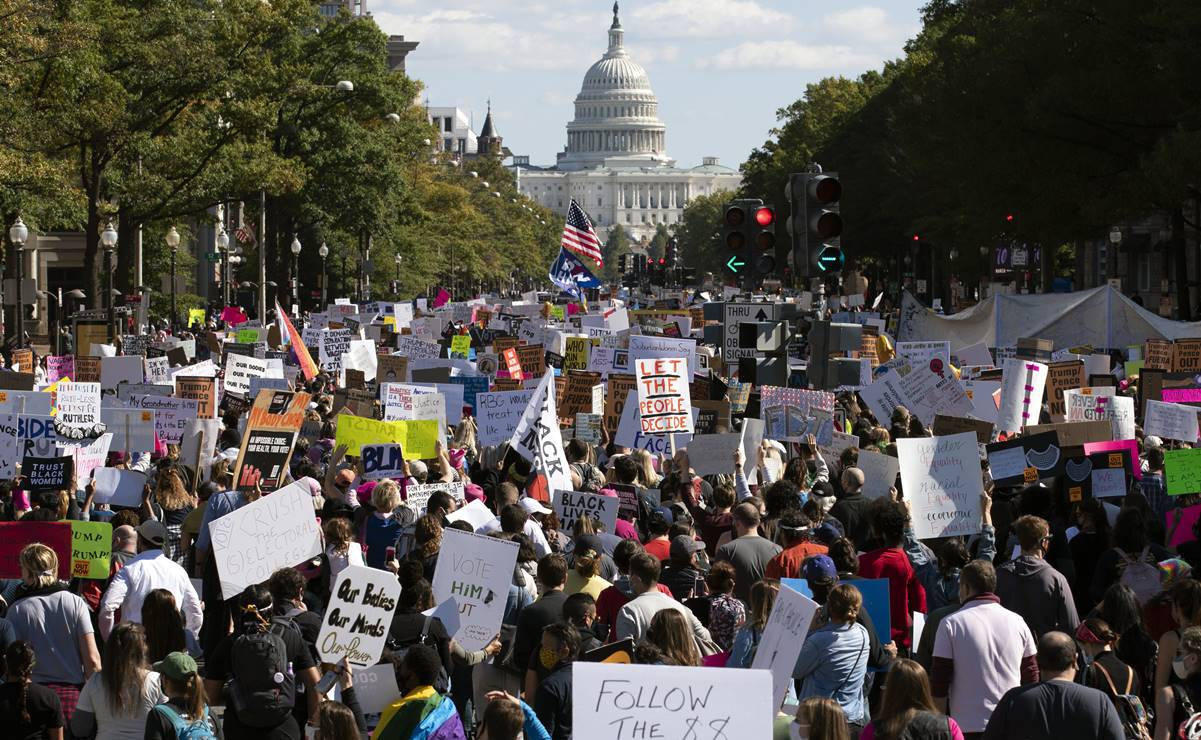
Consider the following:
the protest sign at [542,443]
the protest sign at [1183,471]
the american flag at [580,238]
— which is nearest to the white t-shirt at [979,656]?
the protest sign at [1183,471]

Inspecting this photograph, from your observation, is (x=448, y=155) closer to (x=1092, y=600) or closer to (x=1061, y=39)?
(x=1061, y=39)

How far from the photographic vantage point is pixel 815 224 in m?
18.3

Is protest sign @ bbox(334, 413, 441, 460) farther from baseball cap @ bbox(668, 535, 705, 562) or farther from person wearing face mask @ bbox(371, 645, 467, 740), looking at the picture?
person wearing face mask @ bbox(371, 645, 467, 740)

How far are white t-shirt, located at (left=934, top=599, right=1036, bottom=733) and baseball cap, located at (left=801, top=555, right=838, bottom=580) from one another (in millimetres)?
833

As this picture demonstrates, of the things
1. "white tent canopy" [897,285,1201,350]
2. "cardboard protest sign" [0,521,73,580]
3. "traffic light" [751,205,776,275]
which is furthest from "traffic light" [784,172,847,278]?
"white tent canopy" [897,285,1201,350]

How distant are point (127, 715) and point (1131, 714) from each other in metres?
4.12

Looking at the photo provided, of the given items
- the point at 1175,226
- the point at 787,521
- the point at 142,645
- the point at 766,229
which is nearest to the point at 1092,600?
the point at 787,521

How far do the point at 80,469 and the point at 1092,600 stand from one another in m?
7.21

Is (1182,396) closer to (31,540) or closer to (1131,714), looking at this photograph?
(1131,714)

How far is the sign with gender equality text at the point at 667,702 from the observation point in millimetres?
6207

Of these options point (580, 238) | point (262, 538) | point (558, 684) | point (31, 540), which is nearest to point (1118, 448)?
point (262, 538)

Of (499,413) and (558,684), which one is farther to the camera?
(499,413)

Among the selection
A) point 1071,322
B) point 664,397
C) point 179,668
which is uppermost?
point 1071,322

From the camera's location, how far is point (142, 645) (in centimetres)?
831
